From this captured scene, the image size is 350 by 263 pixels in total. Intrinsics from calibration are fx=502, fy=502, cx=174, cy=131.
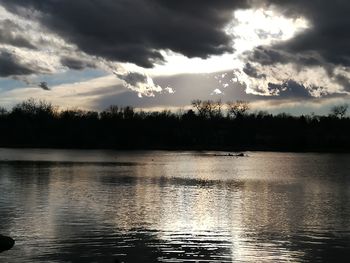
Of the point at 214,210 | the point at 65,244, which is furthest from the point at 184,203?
the point at 65,244

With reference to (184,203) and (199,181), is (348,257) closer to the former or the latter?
(184,203)

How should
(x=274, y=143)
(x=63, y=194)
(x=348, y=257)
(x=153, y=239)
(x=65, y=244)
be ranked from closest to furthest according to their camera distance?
(x=348, y=257)
(x=65, y=244)
(x=153, y=239)
(x=63, y=194)
(x=274, y=143)

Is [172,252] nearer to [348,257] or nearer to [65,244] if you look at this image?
[65,244]

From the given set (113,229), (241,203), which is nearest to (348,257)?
(113,229)

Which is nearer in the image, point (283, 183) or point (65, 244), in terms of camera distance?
point (65, 244)

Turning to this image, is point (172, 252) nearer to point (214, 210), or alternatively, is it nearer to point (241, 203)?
point (214, 210)

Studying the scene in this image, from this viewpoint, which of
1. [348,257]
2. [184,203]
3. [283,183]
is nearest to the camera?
[348,257]

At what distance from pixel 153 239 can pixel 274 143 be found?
176 meters

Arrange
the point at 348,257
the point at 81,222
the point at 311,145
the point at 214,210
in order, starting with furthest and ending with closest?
the point at 311,145 < the point at 214,210 < the point at 81,222 < the point at 348,257

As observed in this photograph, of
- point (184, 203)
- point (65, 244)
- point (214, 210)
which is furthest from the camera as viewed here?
point (184, 203)

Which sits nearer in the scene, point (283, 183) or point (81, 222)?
point (81, 222)

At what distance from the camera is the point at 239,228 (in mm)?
28703

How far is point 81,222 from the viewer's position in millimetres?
29375

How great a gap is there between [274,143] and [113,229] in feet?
573
